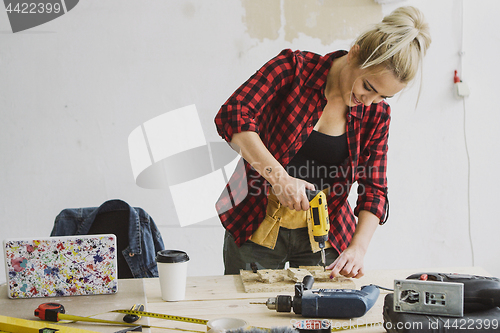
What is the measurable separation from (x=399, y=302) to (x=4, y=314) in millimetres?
952

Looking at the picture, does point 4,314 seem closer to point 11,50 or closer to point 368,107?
point 368,107

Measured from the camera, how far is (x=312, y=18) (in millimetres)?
2680

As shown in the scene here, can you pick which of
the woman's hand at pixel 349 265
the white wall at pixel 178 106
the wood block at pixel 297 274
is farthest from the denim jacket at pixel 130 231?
the white wall at pixel 178 106

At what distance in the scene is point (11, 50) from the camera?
2.47 m

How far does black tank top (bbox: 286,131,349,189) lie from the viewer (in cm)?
153

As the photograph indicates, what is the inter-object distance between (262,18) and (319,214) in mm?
Result: 1687

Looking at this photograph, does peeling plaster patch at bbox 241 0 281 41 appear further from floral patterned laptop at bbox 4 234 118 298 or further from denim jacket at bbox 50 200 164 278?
floral patterned laptop at bbox 4 234 118 298

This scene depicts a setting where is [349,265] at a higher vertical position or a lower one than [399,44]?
lower

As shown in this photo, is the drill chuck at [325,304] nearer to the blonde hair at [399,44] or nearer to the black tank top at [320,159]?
the black tank top at [320,159]

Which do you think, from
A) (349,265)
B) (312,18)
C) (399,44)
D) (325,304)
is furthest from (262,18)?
(325,304)

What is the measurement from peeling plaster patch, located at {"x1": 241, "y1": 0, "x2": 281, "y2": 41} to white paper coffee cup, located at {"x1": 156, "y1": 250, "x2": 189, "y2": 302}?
186 centimetres

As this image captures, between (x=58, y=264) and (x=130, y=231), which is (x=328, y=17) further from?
(x=58, y=264)

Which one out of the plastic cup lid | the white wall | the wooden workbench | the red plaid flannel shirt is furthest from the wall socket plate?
the white wall

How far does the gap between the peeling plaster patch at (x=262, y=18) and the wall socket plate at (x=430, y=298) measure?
209 centimetres
